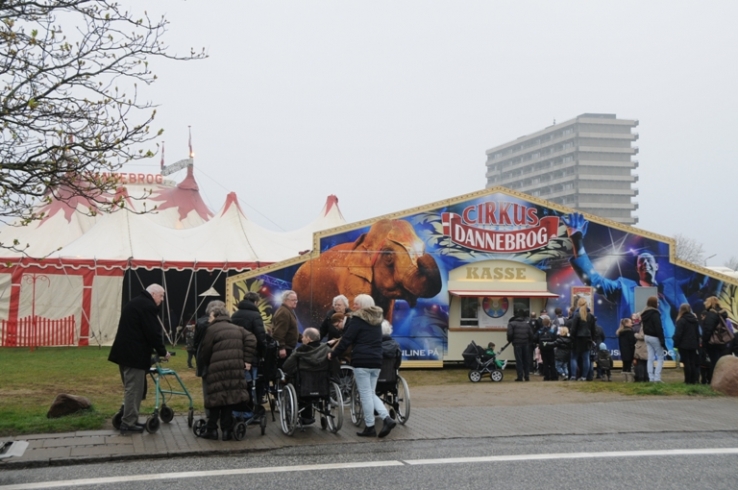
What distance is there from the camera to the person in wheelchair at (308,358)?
893 centimetres

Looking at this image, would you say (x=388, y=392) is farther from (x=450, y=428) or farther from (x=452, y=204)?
(x=452, y=204)

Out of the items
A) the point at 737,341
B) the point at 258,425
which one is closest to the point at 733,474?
the point at 258,425

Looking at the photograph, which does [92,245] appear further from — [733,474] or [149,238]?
[733,474]

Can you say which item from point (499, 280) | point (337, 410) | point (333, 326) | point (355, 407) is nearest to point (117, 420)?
point (337, 410)

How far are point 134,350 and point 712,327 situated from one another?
10259 mm

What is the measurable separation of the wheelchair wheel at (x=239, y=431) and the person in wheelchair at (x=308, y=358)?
2.42ft

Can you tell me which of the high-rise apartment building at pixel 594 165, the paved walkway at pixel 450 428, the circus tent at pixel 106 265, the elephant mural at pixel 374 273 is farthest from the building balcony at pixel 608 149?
the paved walkway at pixel 450 428

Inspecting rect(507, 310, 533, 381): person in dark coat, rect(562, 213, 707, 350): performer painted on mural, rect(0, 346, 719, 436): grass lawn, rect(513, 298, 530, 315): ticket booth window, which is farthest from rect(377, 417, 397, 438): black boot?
rect(562, 213, 707, 350): performer painted on mural

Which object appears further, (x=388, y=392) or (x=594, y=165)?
(x=594, y=165)

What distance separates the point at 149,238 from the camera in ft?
85.9

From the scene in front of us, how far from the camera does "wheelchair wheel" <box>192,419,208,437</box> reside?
28.3 ft

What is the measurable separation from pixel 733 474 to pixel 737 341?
8753 mm

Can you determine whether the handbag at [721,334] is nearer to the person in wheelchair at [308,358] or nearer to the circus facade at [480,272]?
the circus facade at [480,272]

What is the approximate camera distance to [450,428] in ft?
30.7
